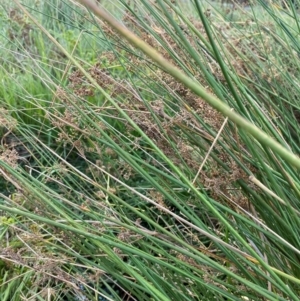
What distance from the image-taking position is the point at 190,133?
1.09m

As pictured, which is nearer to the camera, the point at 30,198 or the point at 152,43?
the point at 30,198

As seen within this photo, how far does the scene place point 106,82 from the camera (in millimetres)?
1091

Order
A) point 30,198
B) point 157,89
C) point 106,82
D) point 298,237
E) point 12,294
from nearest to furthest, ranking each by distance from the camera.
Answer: point 298,237
point 30,198
point 106,82
point 157,89
point 12,294

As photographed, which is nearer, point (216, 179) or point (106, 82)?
point (216, 179)

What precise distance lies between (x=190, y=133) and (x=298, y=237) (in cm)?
34

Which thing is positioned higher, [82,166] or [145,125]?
[145,125]

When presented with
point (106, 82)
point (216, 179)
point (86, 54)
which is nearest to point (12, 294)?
point (106, 82)

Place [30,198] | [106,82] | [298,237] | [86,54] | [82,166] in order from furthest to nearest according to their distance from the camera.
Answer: [86,54] < [82,166] < [106,82] < [30,198] < [298,237]

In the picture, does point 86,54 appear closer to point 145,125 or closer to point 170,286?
point 145,125

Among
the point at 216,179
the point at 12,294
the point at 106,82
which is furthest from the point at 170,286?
the point at 12,294

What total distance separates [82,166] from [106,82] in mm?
1043

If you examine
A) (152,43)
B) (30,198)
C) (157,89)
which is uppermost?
(152,43)

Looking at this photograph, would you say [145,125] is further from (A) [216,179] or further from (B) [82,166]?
(B) [82,166]

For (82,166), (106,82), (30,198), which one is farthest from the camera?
(82,166)
